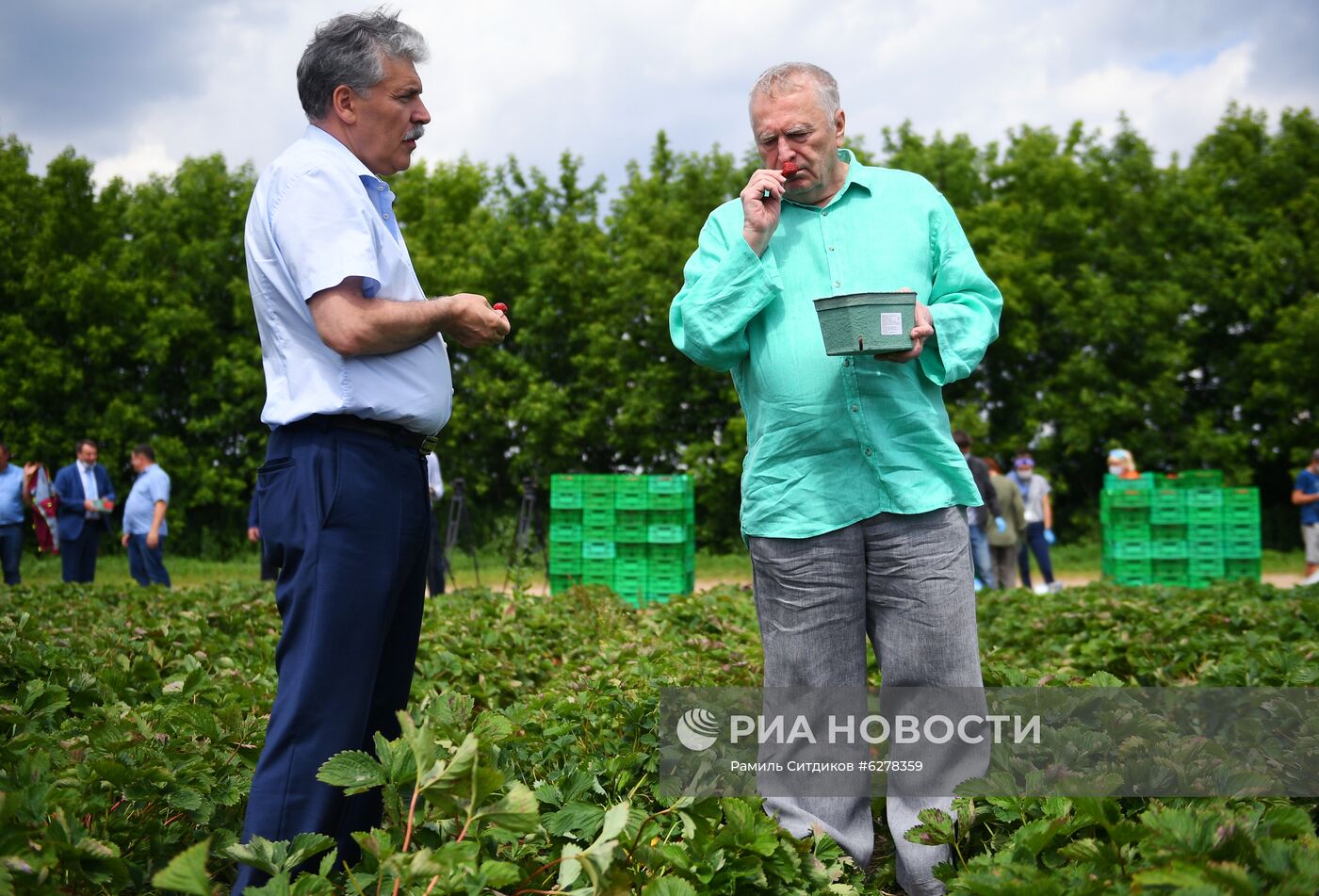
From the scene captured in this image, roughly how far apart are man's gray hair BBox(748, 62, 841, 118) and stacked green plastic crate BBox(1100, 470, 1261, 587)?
40.0ft

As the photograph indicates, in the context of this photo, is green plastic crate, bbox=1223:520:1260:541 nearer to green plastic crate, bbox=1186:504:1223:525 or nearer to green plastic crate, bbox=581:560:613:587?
green plastic crate, bbox=1186:504:1223:525

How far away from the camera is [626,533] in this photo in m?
12.8

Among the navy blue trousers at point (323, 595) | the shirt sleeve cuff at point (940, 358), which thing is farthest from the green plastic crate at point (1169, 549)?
the navy blue trousers at point (323, 595)

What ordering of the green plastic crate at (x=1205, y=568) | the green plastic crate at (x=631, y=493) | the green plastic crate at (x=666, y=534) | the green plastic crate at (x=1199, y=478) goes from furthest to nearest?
the green plastic crate at (x=1199, y=478), the green plastic crate at (x=1205, y=568), the green plastic crate at (x=631, y=493), the green plastic crate at (x=666, y=534)

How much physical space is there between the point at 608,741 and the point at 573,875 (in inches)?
46.6

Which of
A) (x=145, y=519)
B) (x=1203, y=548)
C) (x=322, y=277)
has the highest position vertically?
(x=322, y=277)

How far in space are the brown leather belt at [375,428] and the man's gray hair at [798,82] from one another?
1.15 meters

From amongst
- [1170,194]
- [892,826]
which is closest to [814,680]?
[892,826]

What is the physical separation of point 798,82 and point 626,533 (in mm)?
10253

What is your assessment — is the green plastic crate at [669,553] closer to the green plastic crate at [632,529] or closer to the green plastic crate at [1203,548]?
the green plastic crate at [632,529]

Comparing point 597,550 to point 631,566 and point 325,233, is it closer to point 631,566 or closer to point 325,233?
point 631,566

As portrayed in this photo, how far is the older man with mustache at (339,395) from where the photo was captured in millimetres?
2377

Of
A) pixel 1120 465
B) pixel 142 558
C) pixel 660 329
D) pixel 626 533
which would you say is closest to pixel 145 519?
pixel 142 558
